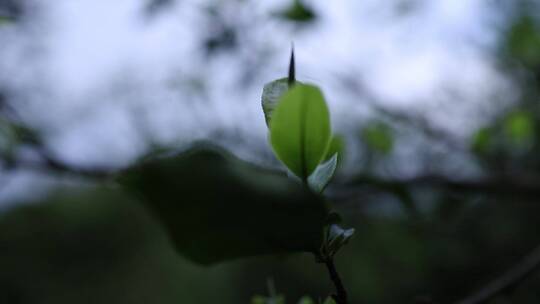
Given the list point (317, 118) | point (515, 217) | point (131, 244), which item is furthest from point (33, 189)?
point (317, 118)

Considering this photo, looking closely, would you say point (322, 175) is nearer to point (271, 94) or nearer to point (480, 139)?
point (271, 94)

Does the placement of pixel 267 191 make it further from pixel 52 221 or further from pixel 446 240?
pixel 52 221

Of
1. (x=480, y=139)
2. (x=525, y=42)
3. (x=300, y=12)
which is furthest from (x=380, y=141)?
(x=525, y=42)

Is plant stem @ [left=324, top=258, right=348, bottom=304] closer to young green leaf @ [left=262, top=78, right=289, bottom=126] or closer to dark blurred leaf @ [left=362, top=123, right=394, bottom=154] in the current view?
young green leaf @ [left=262, top=78, right=289, bottom=126]

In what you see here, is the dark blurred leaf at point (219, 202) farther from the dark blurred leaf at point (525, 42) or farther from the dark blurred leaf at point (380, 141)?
the dark blurred leaf at point (525, 42)

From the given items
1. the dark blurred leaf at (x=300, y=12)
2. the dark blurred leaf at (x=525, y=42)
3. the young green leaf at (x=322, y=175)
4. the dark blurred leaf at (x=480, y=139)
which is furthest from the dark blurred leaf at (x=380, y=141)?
the young green leaf at (x=322, y=175)

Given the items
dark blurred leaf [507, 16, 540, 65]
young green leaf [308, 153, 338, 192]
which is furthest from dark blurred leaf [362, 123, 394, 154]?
young green leaf [308, 153, 338, 192]
